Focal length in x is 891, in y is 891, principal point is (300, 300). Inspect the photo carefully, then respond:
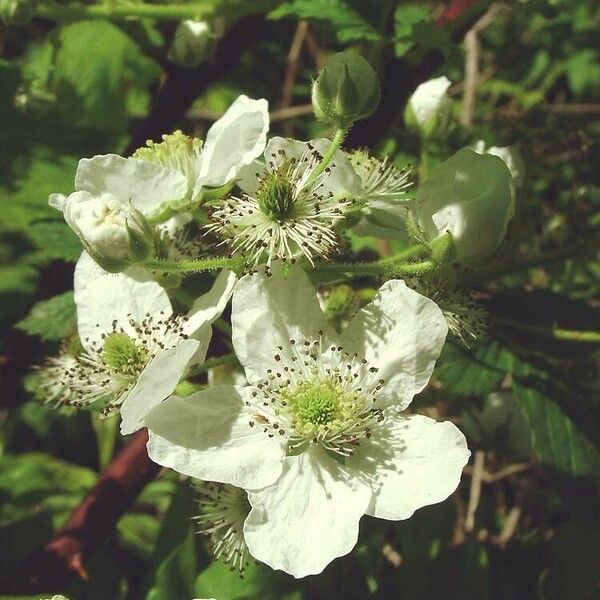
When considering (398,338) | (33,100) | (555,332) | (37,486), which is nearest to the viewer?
(398,338)

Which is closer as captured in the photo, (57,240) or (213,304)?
Answer: (213,304)

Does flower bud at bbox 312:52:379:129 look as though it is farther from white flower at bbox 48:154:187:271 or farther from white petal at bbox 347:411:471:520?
white petal at bbox 347:411:471:520

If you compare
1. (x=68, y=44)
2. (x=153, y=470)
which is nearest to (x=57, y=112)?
(x=68, y=44)

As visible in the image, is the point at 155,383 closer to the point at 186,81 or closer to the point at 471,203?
the point at 471,203

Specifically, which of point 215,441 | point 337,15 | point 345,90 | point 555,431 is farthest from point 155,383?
point 337,15

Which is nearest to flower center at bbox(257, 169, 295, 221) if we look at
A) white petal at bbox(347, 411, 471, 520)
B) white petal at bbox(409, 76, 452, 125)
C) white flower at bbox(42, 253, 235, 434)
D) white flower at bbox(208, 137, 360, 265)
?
white flower at bbox(208, 137, 360, 265)

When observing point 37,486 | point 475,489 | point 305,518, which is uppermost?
point 305,518

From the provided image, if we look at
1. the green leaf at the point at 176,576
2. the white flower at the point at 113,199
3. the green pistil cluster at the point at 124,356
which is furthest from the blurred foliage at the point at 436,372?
the white flower at the point at 113,199
